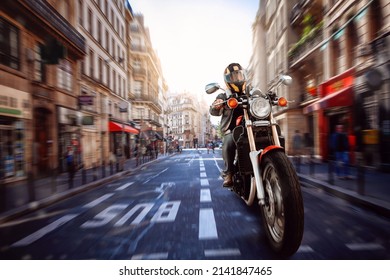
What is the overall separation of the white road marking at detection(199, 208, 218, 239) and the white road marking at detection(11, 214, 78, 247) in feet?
6.55

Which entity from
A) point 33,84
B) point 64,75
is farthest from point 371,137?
point 64,75

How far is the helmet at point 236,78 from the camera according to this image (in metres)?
3.08

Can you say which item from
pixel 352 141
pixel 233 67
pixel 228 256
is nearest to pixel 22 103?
pixel 233 67

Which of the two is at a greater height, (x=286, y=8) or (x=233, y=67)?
(x=286, y=8)

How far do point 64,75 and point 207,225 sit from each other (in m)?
12.7

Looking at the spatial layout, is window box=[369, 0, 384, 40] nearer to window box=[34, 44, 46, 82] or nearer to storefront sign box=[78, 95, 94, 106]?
storefront sign box=[78, 95, 94, 106]

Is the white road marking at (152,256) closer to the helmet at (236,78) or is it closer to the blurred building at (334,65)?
the helmet at (236,78)

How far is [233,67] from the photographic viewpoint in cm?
311

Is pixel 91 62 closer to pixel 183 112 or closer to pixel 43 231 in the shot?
pixel 183 112

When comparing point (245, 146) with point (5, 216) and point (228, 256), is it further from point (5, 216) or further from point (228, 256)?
point (5, 216)

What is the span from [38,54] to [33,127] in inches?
133

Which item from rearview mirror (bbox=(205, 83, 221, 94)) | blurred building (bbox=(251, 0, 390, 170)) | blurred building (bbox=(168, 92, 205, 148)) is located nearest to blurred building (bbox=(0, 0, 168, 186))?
blurred building (bbox=(168, 92, 205, 148))

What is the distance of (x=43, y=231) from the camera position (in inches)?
127

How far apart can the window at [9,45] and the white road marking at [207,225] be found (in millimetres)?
9388
